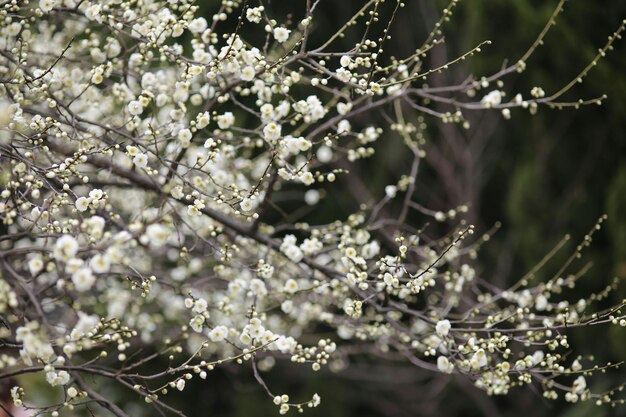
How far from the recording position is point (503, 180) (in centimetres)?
497

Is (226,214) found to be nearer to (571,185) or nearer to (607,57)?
(607,57)

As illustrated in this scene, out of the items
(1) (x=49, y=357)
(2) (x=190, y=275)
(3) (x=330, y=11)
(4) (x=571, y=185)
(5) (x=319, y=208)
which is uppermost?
(3) (x=330, y=11)

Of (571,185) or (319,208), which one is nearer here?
(571,185)

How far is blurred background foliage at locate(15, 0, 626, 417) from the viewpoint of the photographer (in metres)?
3.70

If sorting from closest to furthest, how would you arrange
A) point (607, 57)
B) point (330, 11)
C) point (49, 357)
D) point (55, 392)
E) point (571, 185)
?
point (49, 357), point (607, 57), point (571, 185), point (55, 392), point (330, 11)

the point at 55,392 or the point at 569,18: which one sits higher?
the point at 569,18

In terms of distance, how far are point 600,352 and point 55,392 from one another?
3.51 meters

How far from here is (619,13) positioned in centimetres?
363

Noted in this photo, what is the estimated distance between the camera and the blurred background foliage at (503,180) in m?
3.70

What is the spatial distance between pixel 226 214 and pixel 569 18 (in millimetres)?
2404

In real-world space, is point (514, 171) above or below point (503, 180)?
below

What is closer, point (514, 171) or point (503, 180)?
point (514, 171)

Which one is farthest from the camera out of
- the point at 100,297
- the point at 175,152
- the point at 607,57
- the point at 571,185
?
the point at 571,185

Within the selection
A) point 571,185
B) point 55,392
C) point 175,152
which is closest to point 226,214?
point 175,152
